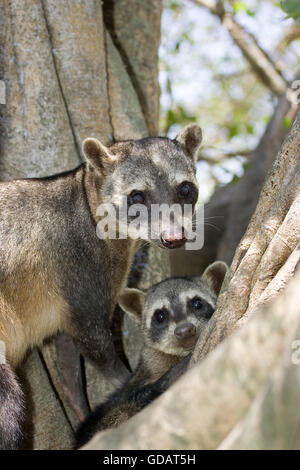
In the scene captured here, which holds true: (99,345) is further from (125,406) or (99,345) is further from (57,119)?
(57,119)

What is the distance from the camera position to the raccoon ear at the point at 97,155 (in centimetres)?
495

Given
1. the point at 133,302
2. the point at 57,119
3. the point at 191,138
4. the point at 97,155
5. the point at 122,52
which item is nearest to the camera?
the point at 97,155

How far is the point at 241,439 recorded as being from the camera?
219cm

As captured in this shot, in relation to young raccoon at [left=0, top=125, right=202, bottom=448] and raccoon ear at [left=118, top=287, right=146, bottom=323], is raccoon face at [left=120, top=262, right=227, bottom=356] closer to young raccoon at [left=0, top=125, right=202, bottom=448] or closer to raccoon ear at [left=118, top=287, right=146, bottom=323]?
raccoon ear at [left=118, top=287, right=146, bottom=323]

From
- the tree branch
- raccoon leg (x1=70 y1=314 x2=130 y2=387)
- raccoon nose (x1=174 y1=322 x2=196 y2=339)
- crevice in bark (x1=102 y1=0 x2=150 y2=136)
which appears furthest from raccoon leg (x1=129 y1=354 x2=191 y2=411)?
the tree branch

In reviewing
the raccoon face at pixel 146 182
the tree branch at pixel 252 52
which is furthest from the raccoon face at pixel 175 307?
the tree branch at pixel 252 52

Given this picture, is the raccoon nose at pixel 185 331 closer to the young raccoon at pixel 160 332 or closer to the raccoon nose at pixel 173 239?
the young raccoon at pixel 160 332

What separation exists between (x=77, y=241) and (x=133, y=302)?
93 centimetres

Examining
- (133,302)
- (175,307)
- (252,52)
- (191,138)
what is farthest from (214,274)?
(252,52)

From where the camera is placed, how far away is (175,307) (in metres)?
5.18

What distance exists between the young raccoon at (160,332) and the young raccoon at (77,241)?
0.31 m

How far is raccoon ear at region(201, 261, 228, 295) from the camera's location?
18.3ft
